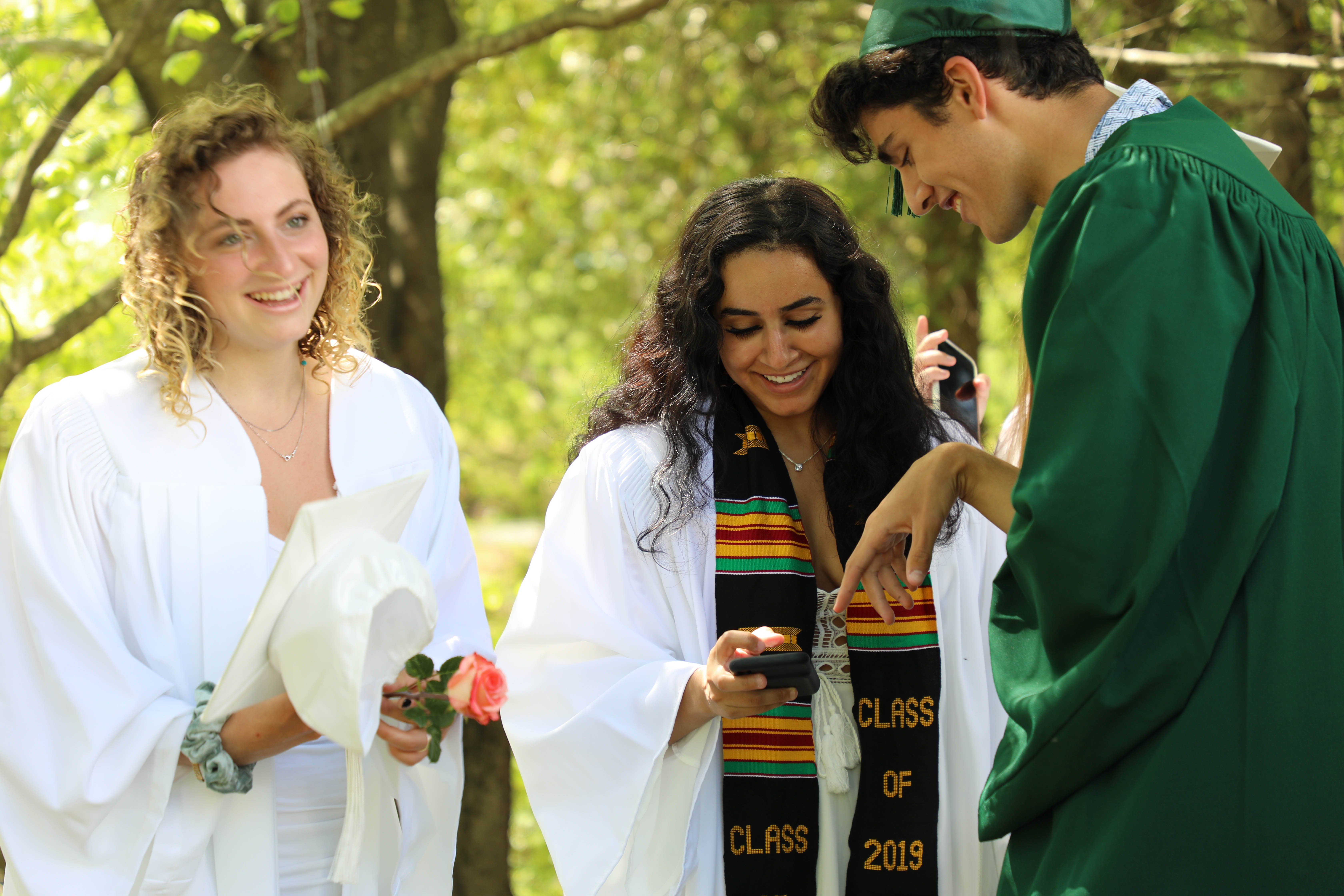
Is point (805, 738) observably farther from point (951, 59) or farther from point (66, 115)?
point (66, 115)

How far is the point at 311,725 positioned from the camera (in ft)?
6.00

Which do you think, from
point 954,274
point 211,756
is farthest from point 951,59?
point 954,274

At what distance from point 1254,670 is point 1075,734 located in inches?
9.2

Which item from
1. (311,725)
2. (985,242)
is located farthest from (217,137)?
(985,242)

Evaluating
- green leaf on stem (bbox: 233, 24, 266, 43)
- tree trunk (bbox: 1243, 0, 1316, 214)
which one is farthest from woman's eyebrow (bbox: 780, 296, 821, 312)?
tree trunk (bbox: 1243, 0, 1316, 214)

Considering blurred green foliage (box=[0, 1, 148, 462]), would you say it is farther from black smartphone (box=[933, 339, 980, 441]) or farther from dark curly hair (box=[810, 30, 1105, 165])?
black smartphone (box=[933, 339, 980, 441])

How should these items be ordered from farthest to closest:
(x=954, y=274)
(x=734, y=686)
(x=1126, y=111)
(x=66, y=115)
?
1. (x=954, y=274)
2. (x=66, y=115)
3. (x=734, y=686)
4. (x=1126, y=111)

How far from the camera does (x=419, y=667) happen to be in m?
1.92

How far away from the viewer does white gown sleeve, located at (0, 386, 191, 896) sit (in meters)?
2.02

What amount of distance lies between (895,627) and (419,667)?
1111 mm

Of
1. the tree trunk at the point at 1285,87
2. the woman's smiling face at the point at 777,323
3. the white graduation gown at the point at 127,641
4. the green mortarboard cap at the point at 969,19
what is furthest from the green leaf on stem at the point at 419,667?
the tree trunk at the point at 1285,87

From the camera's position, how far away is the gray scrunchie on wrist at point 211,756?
2.02 m

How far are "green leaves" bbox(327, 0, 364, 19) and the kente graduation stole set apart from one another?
1804 millimetres

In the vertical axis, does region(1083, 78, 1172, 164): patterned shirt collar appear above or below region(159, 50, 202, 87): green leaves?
below
